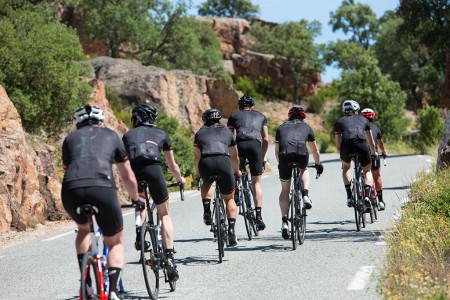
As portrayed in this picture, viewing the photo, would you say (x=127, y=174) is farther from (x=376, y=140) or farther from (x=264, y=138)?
(x=376, y=140)

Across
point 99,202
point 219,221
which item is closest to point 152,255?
point 99,202

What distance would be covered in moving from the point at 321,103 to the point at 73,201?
7738cm

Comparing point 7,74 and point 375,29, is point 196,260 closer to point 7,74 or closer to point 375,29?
point 7,74

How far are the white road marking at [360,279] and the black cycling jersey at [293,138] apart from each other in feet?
8.22

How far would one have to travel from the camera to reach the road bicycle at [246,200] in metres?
13.4

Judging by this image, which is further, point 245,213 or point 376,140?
point 376,140

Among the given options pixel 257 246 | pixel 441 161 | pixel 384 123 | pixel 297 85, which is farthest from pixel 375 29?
pixel 257 246

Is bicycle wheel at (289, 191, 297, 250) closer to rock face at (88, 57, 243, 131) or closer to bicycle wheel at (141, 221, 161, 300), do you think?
bicycle wheel at (141, 221, 161, 300)

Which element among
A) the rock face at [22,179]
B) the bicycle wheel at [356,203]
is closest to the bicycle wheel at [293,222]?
the bicycle wheel at [356,203]

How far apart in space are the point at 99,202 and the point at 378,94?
51.1 metres

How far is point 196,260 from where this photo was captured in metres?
11.5

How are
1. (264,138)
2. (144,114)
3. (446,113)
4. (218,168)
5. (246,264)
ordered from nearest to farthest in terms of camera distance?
(144,114), (246,264), (218,168), (264,138), (446,113)

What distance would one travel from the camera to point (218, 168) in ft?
37.1

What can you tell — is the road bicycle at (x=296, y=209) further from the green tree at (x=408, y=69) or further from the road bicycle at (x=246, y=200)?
the green tree at (x=408, y=69)
